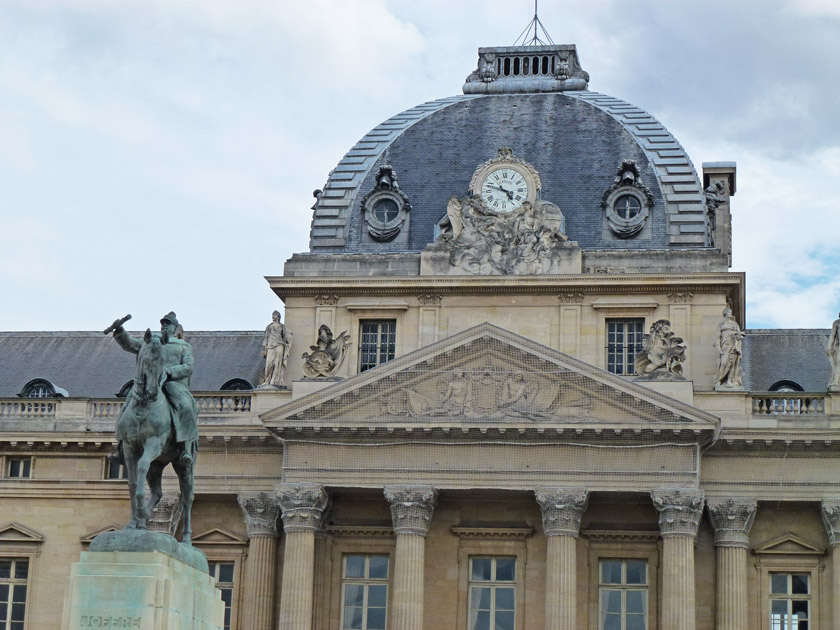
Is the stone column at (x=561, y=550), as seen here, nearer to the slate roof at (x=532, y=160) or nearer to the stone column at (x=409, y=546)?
the stone column at (x=409, y=546)

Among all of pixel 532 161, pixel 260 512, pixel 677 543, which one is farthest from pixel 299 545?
pixel 532 161

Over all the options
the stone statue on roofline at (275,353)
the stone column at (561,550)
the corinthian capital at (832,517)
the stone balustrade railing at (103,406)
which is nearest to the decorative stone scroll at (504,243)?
the stone statue on roofline at (275,353)

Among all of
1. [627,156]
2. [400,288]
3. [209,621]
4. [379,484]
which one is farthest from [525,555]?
[209,621]

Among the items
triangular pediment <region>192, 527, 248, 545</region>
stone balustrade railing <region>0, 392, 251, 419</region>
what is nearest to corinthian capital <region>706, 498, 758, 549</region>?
triangular pediment <region>192, 527, 248, 545</region>

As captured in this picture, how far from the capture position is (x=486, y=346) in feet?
173

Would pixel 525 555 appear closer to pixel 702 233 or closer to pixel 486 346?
pixel 486 346

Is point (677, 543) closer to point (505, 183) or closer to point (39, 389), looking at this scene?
point (505, 183)

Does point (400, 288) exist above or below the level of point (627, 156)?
below

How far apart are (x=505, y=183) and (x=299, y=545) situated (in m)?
12.7

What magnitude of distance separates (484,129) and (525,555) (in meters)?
14.7

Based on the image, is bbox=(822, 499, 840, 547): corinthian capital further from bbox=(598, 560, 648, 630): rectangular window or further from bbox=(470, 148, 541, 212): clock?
bbox=(470, 148, 541, 212): clock

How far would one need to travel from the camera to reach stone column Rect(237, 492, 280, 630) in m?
53.5

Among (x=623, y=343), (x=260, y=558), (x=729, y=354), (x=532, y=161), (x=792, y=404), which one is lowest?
(x=260, y=558)

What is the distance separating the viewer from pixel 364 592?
54.3 meters
